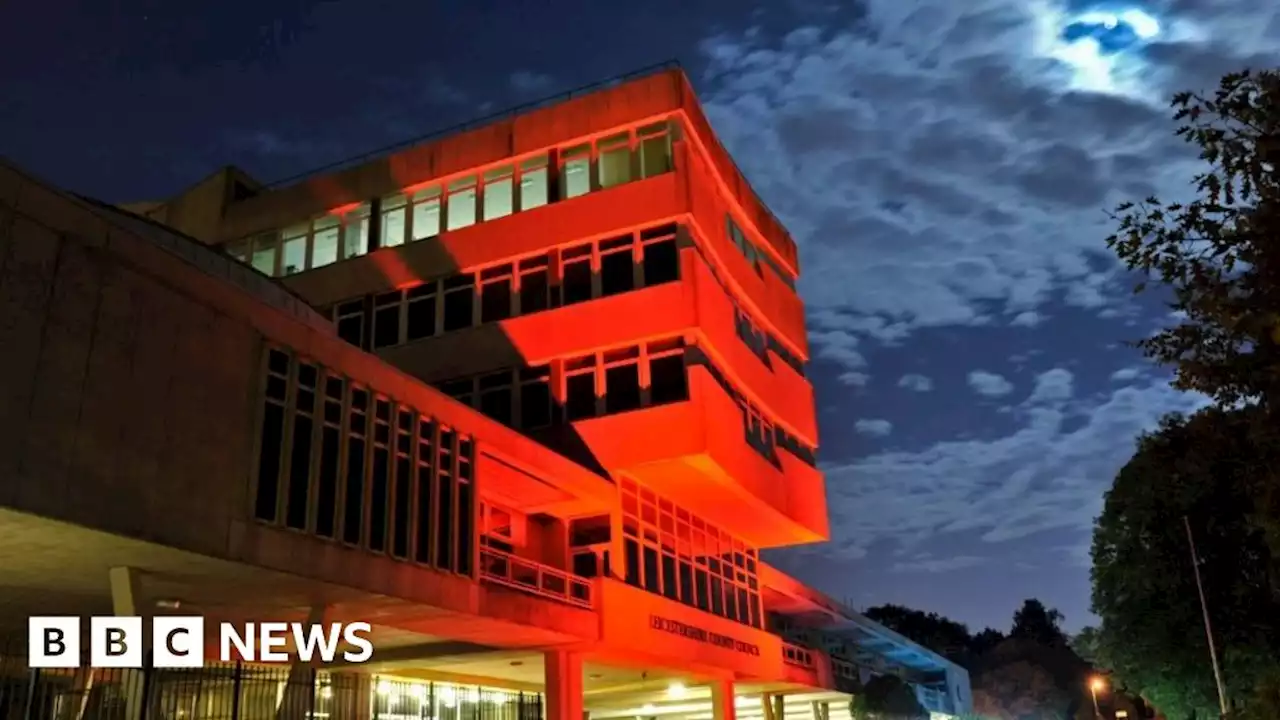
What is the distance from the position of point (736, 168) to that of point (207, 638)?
77.9ft

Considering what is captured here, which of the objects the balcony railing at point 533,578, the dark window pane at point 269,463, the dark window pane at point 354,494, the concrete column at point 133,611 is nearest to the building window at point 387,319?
the balcony railing at point 533,578

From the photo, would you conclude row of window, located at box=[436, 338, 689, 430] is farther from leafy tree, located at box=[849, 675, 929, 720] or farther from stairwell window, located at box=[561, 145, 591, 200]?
leafy tree, located at box=[849, 675, 929, 720]

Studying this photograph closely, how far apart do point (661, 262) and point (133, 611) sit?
1820 centimetres

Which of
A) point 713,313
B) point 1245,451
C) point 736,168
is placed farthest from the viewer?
point 736,168

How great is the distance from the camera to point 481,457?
25.2 m

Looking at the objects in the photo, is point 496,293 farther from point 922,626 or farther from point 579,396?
point 922,626

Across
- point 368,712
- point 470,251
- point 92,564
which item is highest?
point 470,251

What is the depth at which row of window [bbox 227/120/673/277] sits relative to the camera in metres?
32.5

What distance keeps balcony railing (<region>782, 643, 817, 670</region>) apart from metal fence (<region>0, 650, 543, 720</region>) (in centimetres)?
1598

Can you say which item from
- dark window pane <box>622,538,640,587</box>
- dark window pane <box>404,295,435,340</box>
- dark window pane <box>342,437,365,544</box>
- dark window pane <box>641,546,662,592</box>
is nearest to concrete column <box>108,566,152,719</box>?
dark window pane <box>342,437,365,544</box>

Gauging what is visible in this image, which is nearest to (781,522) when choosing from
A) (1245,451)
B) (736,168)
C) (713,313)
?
(713,313)

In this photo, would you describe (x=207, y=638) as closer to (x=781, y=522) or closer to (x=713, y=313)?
(x=713, y=313)

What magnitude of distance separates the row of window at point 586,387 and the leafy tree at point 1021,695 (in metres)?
63.0

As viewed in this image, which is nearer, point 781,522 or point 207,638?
point 207,638
